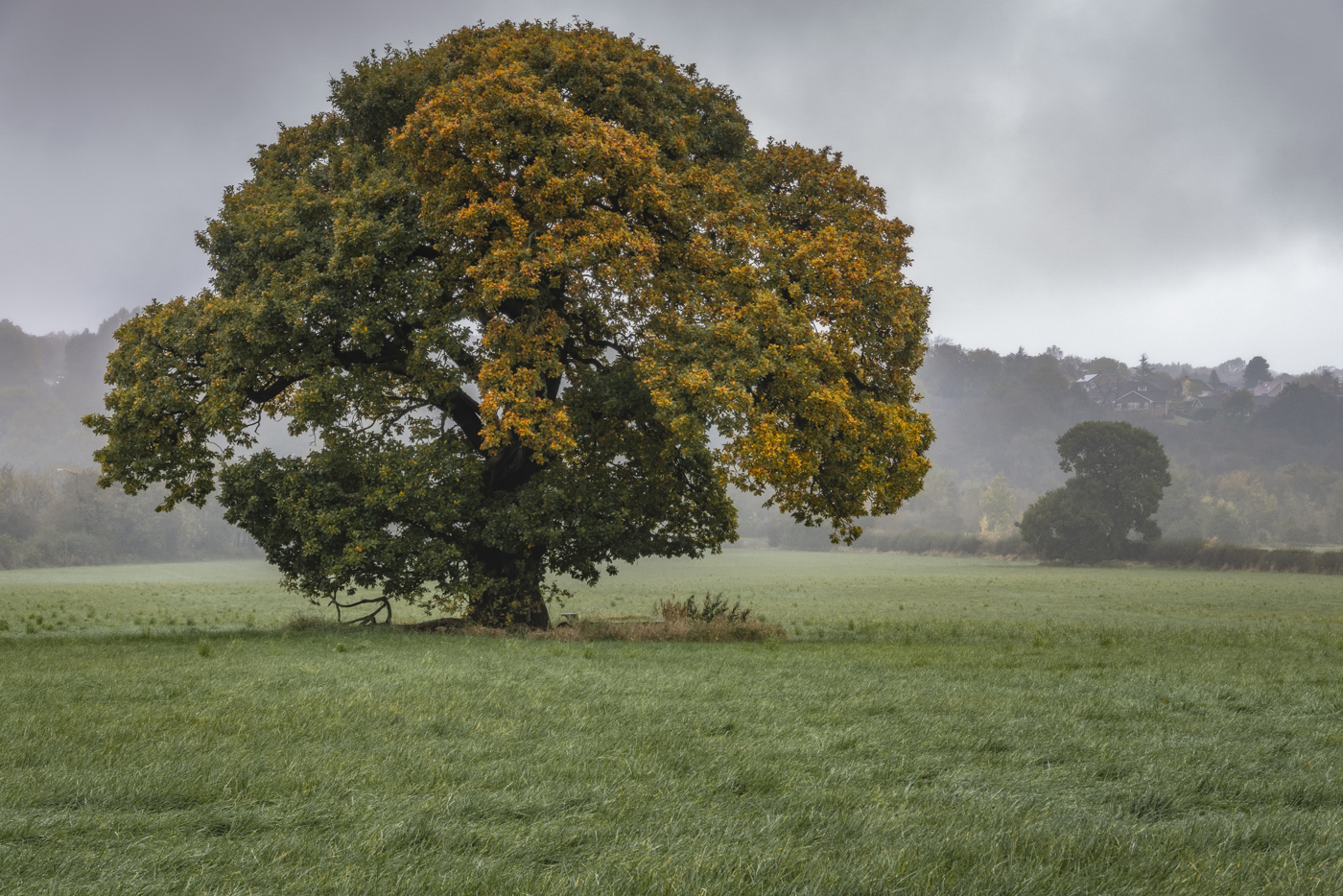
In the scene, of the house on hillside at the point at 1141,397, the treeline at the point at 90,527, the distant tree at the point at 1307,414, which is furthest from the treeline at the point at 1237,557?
the house on hillside at the point at 1141,397

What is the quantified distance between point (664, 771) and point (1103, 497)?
77.9m

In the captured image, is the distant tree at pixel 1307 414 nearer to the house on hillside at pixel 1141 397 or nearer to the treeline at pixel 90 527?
the house on hillside at pixel 1141 397

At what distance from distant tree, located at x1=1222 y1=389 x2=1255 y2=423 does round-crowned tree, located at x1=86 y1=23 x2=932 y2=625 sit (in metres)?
168

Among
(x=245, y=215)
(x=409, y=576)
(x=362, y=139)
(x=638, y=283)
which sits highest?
(x=362, y=139)

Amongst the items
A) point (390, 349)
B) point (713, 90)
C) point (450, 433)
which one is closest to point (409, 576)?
point (450, 433)

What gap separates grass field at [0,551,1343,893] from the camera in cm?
457

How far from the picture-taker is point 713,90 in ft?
69.4

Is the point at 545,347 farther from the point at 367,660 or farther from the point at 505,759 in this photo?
the point at 505,759

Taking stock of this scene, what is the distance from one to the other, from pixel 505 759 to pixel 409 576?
11624mm

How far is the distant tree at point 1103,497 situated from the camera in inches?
2911

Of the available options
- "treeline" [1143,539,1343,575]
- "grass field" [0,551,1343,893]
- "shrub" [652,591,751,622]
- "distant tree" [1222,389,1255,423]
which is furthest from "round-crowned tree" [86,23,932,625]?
"distant tree" [1222,389,1255,423]

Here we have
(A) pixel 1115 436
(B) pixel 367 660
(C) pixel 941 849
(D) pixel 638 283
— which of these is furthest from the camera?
(A) pixel 1115 436

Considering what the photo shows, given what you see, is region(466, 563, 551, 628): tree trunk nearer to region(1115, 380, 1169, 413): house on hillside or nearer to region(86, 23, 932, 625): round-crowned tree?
region(86, 23, 932, 625): round-crowned tree

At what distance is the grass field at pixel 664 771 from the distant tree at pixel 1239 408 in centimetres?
16934
